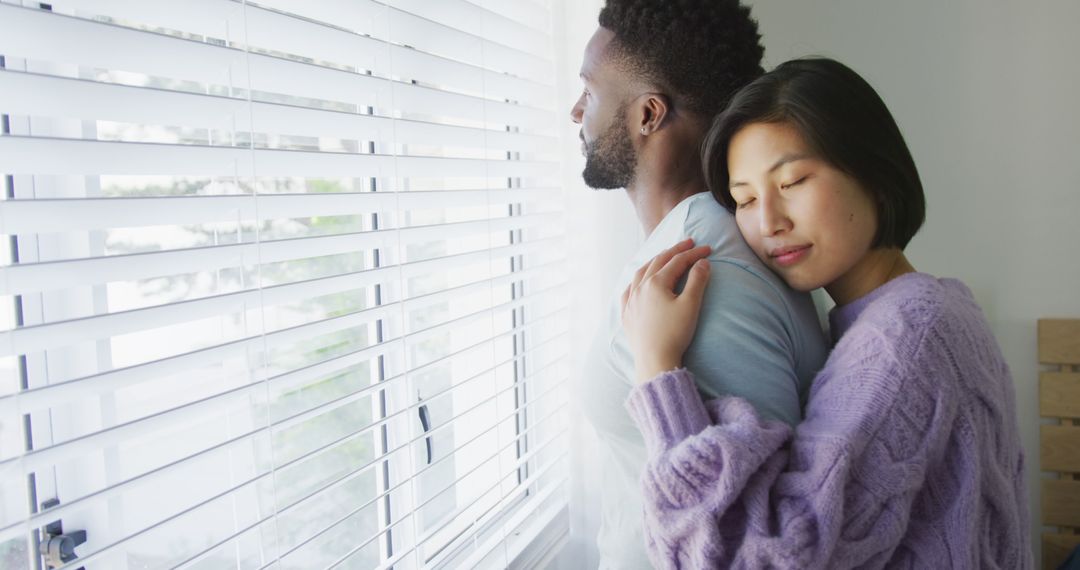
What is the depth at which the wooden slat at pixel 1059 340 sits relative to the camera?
193 centimetres

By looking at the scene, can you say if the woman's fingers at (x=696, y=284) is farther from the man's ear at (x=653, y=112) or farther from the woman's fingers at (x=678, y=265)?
the man's ear at (x=653, y=112)

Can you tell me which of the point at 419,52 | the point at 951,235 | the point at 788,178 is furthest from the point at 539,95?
the point at 951,235

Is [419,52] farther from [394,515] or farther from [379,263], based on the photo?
[394,515]

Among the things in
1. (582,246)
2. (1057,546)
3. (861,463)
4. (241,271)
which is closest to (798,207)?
(861,463)

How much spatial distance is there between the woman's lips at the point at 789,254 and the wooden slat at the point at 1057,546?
173cm

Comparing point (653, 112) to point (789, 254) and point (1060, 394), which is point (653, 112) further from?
point (1060, 394)

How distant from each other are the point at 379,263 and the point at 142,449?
45cm

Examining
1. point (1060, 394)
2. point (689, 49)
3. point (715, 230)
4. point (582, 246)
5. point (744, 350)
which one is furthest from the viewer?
point (1060, 394)

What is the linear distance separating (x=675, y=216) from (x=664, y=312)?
0.24m

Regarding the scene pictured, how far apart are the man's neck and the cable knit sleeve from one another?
449 millimetres

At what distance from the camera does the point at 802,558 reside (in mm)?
682

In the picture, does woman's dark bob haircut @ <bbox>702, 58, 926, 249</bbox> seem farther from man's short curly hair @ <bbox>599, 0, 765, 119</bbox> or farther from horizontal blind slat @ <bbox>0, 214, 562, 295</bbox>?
horizontal blind slat @ <bbox>0, 214, 562, 295</bbox>

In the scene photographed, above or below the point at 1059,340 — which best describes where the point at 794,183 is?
above

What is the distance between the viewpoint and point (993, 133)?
1999 millimetres
